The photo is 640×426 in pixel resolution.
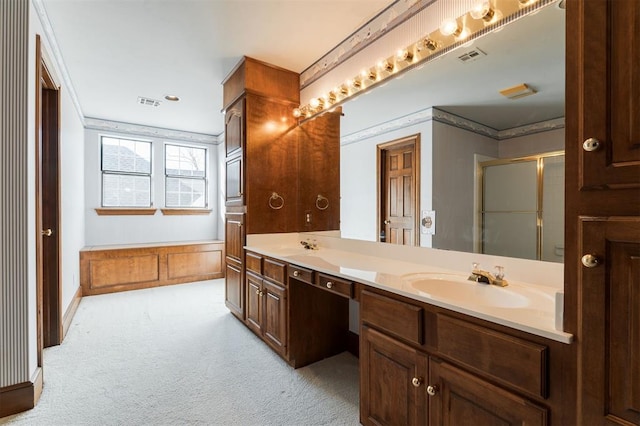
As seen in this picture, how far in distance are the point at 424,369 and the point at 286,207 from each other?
2.03 m

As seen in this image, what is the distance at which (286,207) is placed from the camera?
298 centimetres

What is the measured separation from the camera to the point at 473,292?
144 centimetres

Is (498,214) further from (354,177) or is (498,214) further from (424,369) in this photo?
(354,177)

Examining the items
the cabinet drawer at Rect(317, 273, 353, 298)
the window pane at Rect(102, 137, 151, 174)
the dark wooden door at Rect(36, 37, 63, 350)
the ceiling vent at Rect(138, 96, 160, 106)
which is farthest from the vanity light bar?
the window pane at Rect(102, 137, 151, 174)

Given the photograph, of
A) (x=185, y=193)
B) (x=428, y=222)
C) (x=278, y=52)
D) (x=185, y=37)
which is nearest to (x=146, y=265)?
(x=185, y=193)

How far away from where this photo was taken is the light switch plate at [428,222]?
186 cm

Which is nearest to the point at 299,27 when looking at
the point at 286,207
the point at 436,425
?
the point at 286,207

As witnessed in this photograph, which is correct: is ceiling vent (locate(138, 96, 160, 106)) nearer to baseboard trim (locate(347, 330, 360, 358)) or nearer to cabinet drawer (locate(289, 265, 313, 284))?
cabinet drawer (locate(289, 265, 313, 284))

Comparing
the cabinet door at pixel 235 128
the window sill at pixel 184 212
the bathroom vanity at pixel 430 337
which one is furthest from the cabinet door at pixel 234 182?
the window sill at pixel 184 212

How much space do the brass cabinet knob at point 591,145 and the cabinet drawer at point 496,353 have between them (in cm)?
58

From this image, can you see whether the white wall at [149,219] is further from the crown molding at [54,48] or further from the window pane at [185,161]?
the crown molding at [54,48]

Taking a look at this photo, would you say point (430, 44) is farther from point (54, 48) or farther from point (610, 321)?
point (54, 48)

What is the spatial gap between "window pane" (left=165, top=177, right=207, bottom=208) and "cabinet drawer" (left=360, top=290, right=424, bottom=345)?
182 inches

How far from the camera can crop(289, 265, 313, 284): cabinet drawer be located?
1952 mm
